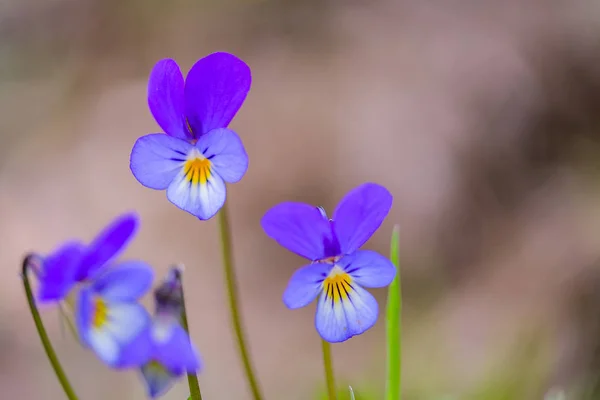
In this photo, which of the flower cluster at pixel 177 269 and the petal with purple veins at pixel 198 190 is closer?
the flower cluster at pixel 177 269

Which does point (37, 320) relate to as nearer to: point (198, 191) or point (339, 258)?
point (198, 191)

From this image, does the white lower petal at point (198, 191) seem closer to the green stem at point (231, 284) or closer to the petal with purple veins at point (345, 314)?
the green stem at point (231, 284)

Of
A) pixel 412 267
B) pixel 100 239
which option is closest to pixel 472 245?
pixel 412 267

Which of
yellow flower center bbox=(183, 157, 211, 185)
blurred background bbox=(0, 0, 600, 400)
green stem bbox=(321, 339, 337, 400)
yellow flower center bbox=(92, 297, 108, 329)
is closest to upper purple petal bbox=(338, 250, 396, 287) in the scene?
green stem bbox=(321, 339, 337, 400)

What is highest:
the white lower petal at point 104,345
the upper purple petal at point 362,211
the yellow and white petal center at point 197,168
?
the yellow and white petal center at point 197,168

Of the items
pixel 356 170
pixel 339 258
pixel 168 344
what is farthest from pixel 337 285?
pixel 356 170

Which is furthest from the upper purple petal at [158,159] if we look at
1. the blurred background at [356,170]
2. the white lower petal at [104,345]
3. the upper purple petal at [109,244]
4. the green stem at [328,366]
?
the blurred background at [356,170]
